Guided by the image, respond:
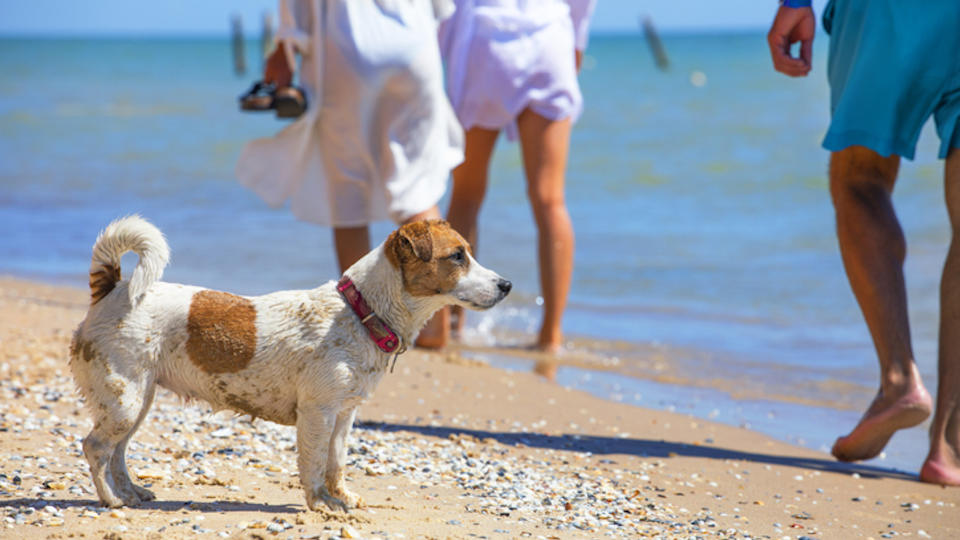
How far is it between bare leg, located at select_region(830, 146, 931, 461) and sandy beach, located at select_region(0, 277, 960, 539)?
0.72 ft

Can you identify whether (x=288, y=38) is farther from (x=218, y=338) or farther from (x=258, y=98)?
(x=218, y=338)

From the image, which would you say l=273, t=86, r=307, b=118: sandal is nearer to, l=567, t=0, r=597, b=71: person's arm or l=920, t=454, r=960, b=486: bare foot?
l=567, t=0, r=597, b=71: person's arm

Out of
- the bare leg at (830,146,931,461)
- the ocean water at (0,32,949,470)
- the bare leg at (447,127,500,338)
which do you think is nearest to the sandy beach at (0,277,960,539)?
the bare leg at (830,146,931,461)

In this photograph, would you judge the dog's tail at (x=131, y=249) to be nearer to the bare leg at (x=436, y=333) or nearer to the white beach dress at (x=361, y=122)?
the white beach dress at (x=361, y=122)

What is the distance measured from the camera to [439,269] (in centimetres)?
317

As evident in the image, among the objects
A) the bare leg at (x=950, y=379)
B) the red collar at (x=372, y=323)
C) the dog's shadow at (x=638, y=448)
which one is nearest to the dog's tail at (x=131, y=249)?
the red collar at (x=372, y=323)

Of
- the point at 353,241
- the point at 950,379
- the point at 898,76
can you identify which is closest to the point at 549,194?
the point at 353,241

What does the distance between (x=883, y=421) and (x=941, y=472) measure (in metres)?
0.28

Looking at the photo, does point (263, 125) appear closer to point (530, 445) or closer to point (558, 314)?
point (558, 314)

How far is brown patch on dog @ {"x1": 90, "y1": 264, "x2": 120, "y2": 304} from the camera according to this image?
3.08 meters

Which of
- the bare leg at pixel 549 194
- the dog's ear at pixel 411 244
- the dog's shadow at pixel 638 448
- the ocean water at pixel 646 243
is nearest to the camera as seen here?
the dog's ear at pixel 411 244

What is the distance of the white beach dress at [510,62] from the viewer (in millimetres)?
5855

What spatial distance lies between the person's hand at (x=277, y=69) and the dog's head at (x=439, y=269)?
6.84 feet

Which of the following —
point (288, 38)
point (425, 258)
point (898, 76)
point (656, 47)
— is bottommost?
point (656, 47)
